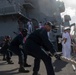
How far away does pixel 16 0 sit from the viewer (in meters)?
30.5

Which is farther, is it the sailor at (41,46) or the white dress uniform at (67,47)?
the white dress uniform at (67,47)

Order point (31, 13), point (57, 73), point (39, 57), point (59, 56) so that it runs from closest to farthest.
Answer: point (59, 56) < point (39, 57) < point (57, 73) < point (31, 13)

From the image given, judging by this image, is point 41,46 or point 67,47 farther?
point 67,47

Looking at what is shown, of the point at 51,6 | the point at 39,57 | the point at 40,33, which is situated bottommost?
the point at 39,57

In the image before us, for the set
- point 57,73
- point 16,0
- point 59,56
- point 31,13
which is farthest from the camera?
point 31,13

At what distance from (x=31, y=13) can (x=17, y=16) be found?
18.3 ft

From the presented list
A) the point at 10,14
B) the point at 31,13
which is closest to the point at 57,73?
the point at 10,14

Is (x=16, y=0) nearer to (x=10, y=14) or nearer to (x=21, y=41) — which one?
(x=10, y=14)

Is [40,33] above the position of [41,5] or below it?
below

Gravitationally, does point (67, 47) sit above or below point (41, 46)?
below

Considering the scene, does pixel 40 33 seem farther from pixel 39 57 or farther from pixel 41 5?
pixel 41 5

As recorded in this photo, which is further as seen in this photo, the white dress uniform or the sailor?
the white dress uniform

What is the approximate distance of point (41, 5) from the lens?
35.2 m

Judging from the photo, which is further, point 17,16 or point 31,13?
point 31,13
